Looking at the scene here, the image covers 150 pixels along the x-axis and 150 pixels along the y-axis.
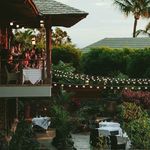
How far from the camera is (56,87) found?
39.4 m

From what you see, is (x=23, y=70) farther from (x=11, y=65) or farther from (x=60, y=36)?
(x=60, y=36)

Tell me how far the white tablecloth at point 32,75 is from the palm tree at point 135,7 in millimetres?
48640

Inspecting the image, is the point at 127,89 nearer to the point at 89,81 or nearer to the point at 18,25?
the point at 89,81

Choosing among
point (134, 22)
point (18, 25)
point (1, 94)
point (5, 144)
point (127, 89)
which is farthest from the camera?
point (134, 22)

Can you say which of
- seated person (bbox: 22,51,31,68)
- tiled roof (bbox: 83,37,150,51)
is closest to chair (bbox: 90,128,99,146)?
seated person (bbox: 22,51,31,68)

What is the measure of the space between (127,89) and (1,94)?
1869 centimetres

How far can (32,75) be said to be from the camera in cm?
2197

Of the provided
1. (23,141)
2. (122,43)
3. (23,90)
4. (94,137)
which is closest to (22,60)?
(23,90)

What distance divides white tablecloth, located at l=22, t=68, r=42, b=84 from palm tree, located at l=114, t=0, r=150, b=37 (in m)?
48.6

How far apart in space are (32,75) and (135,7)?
163ft

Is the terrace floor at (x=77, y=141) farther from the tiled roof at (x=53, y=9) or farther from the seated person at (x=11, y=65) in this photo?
the tiled roof at (x=53, y=9)

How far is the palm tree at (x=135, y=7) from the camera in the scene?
69.9 metres

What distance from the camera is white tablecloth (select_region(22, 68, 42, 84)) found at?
71.3 ft

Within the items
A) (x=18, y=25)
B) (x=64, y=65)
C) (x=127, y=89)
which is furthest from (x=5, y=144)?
(x=64, y=65)
